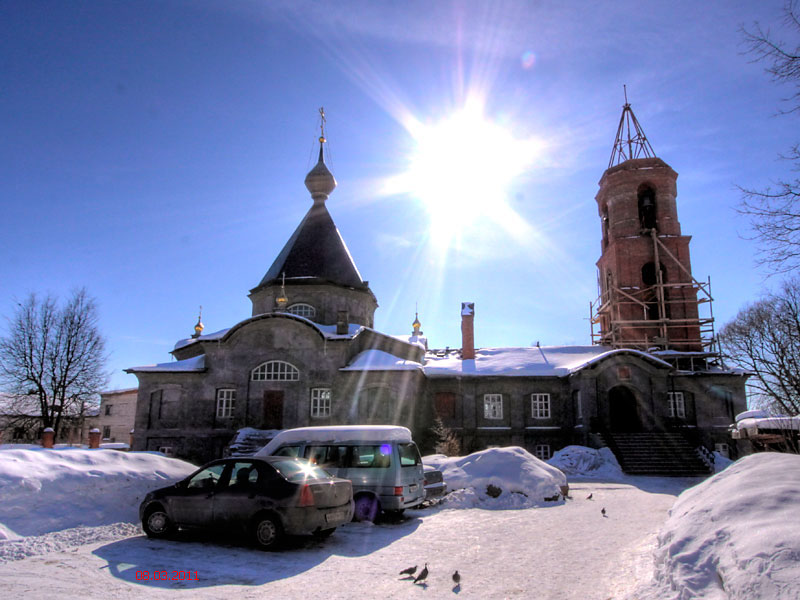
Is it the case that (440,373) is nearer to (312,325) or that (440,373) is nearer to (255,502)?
(312,325)

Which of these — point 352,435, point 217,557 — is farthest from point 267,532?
point 352,435

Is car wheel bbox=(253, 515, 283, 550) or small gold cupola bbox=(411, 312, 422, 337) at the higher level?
small gold cupola bbox=(411, 312, 422, 337)

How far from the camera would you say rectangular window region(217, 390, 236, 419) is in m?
27.6

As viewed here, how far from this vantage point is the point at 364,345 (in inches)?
1188

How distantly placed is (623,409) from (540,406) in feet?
15.0

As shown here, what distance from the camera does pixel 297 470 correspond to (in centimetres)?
972

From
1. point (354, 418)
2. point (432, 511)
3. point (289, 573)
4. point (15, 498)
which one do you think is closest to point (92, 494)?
point (15, 498)

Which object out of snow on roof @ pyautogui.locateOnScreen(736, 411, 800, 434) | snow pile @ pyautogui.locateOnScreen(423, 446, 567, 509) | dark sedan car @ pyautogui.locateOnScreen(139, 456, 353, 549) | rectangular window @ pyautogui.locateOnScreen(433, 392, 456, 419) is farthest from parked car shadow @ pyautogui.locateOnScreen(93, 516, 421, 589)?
rectangular window @ pyautogui.locateOnScreen(433, 392, 456, 419)

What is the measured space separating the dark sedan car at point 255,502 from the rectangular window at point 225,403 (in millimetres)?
18369

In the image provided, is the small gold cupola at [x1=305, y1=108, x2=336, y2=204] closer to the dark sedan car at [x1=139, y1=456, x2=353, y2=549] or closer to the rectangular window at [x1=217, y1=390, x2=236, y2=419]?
the rectangular window at [x1=217, y1=390, x2=236, y2=419]

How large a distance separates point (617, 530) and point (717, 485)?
394 centimetres

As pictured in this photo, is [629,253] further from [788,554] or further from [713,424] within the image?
[788,554]

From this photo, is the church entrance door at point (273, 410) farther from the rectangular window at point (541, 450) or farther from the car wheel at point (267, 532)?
the car wheel at point (267, 532)
